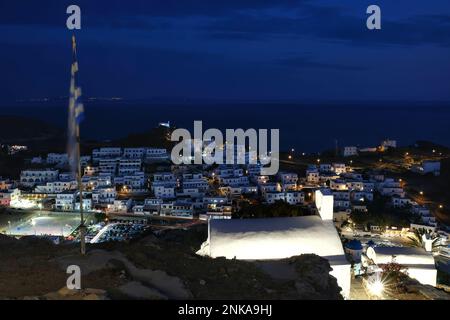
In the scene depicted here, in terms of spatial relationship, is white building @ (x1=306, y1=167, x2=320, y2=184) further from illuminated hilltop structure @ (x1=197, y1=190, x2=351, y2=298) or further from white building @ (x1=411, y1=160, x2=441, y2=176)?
illuminated hilltop structure @ (x1=197, y1=190, x2=351, y2=298)

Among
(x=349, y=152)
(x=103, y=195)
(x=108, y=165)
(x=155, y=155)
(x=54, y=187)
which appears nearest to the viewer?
(x=103, y=195)

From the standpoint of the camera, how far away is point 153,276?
9.32 meters

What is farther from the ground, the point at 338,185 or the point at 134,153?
the point at 134,153

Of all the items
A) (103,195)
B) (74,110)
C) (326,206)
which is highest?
(74,110)

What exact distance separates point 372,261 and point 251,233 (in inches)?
176

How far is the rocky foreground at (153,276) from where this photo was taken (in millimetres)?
8539

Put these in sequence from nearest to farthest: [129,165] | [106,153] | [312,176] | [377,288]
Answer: [377,288]
[312,176]
[129,165]
[106,153]

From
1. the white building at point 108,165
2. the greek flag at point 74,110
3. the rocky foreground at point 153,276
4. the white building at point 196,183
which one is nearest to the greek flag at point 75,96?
the greek flag at point 74,110

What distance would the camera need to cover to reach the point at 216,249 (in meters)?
12.0

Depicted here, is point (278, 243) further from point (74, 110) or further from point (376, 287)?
point (74, 110)

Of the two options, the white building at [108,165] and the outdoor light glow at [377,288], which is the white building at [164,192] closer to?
the white building at [108,165]

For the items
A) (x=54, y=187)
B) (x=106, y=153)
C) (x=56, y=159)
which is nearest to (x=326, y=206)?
(x=54, y=187)
